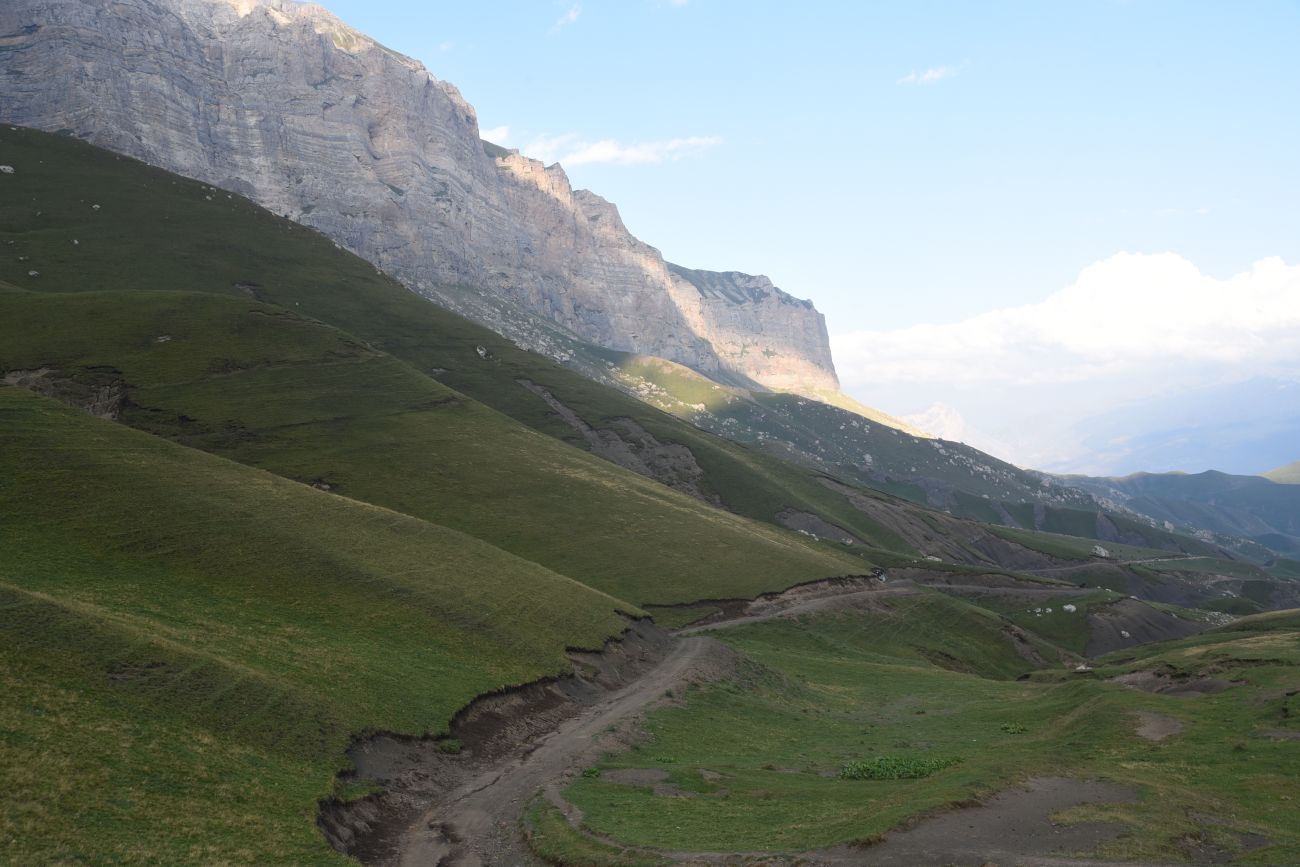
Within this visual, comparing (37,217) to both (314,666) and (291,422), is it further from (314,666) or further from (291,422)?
(314,666)

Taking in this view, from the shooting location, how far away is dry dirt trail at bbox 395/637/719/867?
3148cm

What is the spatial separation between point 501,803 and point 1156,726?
33.7 meters

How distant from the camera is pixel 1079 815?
27.7 metres

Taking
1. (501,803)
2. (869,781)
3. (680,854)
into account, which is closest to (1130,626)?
(869,781)

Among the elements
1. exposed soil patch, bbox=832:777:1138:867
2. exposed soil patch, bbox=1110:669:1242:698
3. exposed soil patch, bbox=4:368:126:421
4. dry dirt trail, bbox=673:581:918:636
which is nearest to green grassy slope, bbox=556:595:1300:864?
exposed soil patch, bbox=832:777:1138:867

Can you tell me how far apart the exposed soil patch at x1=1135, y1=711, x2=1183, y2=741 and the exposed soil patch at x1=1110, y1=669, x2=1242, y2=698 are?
45.5ft

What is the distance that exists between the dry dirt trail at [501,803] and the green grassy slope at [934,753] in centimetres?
212

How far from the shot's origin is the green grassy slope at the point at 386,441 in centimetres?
10294

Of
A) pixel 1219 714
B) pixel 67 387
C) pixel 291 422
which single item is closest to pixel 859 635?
pixel 1219 714

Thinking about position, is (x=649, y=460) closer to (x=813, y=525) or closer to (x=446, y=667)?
(x=813, y=525)

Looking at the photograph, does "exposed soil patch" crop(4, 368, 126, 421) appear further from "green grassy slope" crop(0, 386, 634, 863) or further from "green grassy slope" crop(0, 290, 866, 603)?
"green grassy slope" crop(0, 386, 634, 863)

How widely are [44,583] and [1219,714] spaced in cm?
6337

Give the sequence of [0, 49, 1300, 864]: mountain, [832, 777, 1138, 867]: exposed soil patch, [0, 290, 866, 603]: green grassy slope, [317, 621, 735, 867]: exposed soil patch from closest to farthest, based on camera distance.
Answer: [832, 777, 1138, 867]: exposed soil patch
[0, 49, 1300, 864]: mountain
[317, 621, 735, 867]: exposed soil patch
[0, 290, 866, 603]: green grassy slope

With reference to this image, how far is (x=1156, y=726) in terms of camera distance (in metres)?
43.8
